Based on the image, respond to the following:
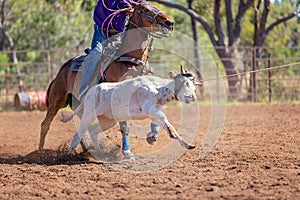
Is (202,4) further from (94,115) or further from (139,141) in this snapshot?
(94,115)

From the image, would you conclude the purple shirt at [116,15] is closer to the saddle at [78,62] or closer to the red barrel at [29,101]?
the saddle at [78,62]

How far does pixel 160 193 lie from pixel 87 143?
3216 millimetres

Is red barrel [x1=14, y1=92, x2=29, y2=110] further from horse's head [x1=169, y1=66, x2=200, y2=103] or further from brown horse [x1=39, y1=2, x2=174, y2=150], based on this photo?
horse's head [x1=169, y1=66, x2=200, y2=103]

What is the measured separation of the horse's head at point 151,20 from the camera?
7695mm

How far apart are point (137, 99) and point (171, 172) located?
3.52 feet

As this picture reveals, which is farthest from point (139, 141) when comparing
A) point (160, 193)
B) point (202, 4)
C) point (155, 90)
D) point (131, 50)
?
point (202, 4)

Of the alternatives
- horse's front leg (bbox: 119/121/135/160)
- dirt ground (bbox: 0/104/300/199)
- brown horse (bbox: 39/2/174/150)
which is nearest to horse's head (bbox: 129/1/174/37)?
brown horse (bbox: 39/2/174/150)

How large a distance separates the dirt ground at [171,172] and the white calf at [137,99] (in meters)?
0.54

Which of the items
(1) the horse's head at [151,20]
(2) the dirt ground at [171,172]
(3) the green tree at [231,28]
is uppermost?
(3) the green tree at [231,28]

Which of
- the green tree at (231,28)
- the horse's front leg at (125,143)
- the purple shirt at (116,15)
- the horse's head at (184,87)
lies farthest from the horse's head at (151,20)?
the green tree at (231,28)

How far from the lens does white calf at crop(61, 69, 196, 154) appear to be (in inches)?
262

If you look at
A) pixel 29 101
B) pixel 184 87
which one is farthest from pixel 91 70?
pixel 29 101

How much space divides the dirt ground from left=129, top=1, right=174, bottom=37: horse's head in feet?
5.71

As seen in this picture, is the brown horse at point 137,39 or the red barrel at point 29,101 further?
the red barrel at point 29,101
